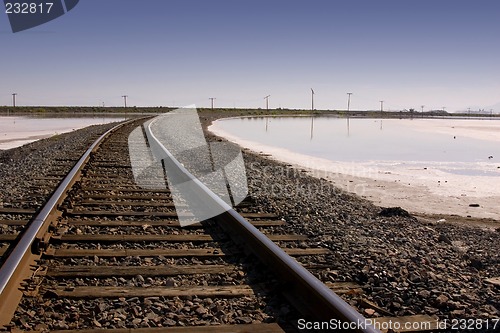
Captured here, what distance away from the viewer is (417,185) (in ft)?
37.0

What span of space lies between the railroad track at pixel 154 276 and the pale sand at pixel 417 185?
3.82 m

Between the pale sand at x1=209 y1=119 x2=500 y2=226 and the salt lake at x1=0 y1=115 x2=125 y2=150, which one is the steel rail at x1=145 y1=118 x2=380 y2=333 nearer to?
the pale sand at x1=209 y1=119 x2=500 y2=226

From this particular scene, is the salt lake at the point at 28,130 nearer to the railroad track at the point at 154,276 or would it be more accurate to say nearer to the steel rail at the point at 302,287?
the railroad track at the point at 154,276

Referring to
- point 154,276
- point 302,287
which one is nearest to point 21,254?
point 154,276

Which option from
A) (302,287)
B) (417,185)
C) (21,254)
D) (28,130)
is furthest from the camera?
(28,130)

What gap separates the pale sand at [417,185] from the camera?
867cm

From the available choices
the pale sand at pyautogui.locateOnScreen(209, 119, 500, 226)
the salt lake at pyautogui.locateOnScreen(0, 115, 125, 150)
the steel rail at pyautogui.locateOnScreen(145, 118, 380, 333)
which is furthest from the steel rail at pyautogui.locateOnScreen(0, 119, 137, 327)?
the salt lake at pyautogui.locateOnScreen(0, 115, 125, 150)

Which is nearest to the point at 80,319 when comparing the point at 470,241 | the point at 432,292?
the point at 432,292

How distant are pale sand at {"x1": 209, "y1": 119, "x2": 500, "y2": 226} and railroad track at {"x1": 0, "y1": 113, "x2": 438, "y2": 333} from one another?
12.5ft

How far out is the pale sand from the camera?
8.67 metres

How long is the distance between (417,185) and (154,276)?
8505mm

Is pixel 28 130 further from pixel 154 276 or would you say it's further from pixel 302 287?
pixel 302 287

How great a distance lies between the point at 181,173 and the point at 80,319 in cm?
588

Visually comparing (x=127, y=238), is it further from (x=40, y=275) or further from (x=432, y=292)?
(x=432, y=292)
